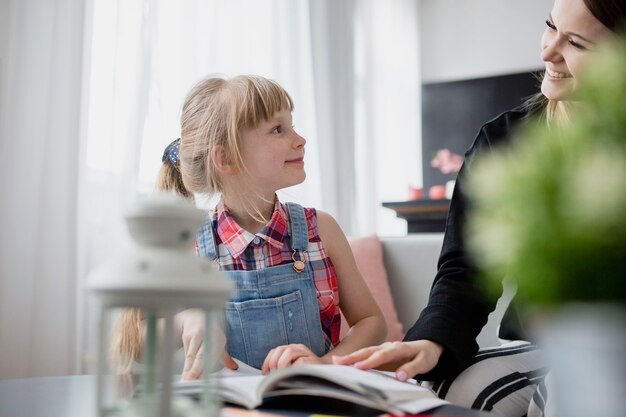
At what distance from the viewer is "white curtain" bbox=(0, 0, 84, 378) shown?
2.22 m

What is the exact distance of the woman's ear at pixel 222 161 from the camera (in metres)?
1.51

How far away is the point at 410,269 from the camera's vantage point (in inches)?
82.7

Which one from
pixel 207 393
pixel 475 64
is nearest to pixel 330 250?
pixel 207 393

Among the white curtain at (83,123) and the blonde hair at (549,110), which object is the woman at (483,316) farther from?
the white curtain at (83,123)

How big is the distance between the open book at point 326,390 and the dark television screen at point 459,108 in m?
4.90

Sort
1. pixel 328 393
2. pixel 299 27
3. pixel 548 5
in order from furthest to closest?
pixel 548 5
pixel 299 27
pixel 328 393

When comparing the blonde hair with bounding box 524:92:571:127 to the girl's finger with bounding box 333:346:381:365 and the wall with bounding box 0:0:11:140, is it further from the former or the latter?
the wall with bounding box 0:0:11:140

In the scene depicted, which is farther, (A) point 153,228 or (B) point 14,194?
(B) point 14,194

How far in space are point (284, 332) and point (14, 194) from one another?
4.43 feet

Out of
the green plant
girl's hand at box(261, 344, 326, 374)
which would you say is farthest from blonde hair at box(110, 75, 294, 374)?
the green plant

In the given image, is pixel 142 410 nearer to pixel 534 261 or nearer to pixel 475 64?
pixel 534 261

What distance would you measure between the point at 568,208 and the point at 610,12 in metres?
0.87

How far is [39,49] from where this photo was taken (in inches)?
90.7

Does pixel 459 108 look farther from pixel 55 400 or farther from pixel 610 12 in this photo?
pixel 55 400
